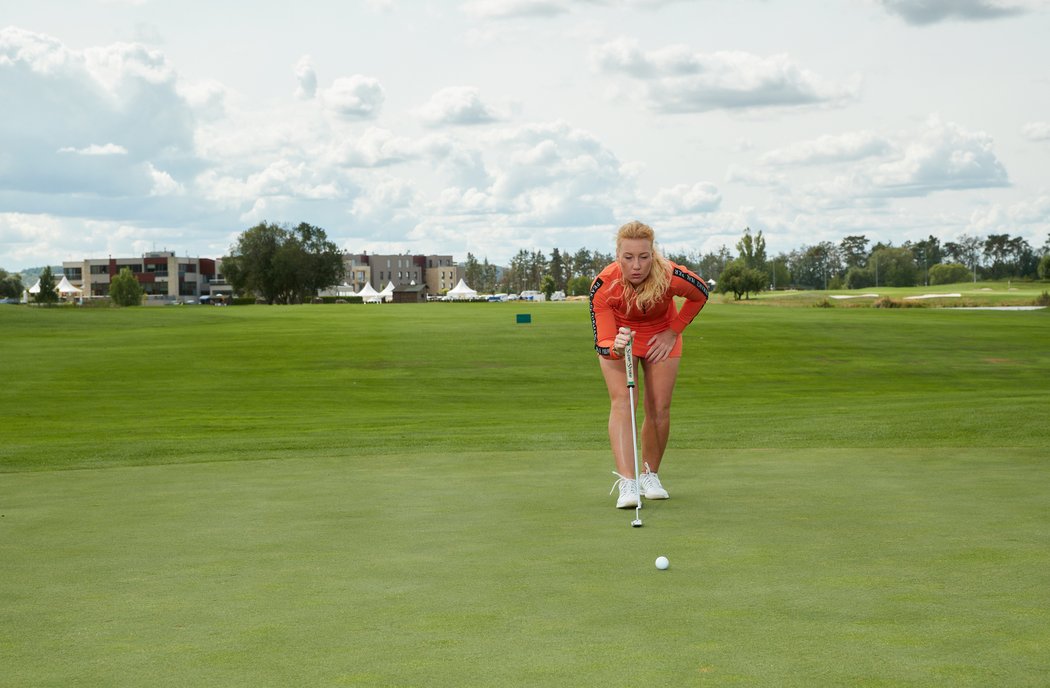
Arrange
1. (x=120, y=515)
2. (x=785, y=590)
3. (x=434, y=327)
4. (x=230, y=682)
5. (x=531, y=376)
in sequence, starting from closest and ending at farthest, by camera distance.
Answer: (x=230, y=682), (x=785, y=590), (x=120, y=515), (x=531, y=376), (x=434, y=327)

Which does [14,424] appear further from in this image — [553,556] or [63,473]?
[553,556]

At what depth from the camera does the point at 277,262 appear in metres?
150

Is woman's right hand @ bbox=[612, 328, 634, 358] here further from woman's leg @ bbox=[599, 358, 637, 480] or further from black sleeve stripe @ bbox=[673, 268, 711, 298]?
black sleeve stripe @ bbox=[673, 268, 711, 298]

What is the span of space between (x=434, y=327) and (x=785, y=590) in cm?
5048

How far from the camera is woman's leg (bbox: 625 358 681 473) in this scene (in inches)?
376

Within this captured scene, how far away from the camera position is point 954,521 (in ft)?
25.3

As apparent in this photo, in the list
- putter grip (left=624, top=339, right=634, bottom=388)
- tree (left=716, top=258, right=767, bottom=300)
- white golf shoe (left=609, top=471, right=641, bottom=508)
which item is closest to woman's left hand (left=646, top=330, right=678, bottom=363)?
putter grip (left=624, top=339, right=634, bottom=388)

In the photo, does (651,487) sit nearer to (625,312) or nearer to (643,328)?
(643,328)

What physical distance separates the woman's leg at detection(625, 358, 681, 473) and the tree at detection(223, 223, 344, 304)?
474 feet

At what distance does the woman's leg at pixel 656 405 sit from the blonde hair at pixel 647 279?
1.93 ft

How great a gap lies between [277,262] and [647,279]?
477 ft

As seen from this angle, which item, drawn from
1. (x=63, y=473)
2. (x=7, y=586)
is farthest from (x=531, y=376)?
(x=7, y=586)

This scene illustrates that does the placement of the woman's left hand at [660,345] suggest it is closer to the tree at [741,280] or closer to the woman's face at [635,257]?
the woman's face at [635,257]

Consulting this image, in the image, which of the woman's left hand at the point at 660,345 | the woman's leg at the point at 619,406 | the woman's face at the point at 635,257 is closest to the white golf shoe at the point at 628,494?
the woman's leg at the point at 619,406
